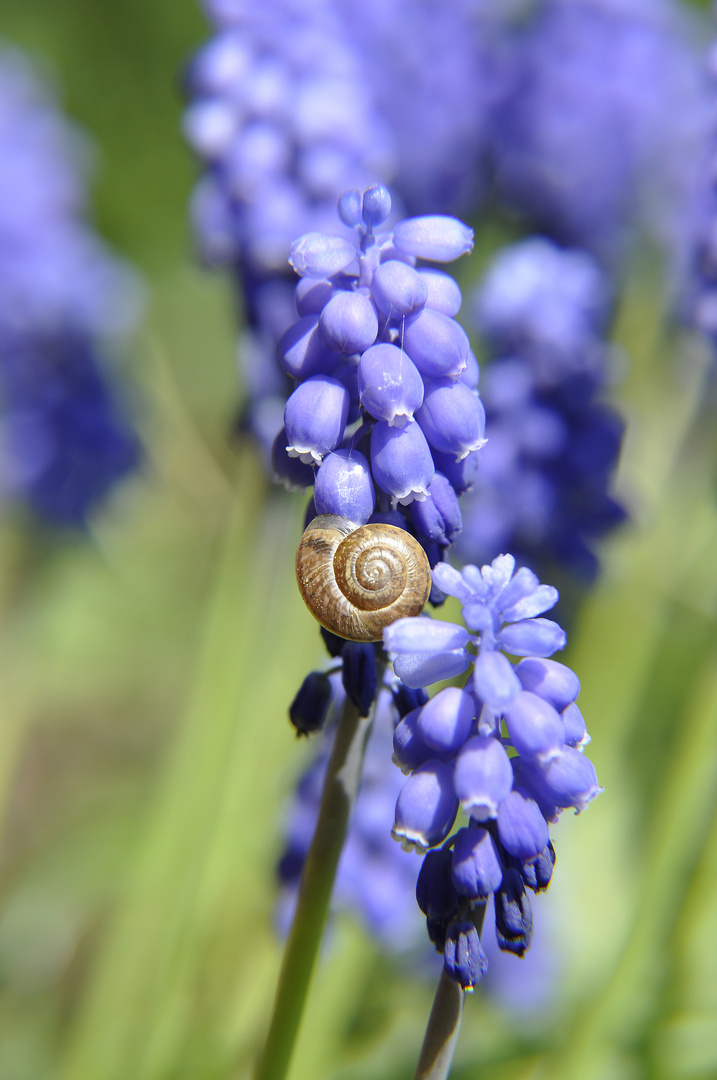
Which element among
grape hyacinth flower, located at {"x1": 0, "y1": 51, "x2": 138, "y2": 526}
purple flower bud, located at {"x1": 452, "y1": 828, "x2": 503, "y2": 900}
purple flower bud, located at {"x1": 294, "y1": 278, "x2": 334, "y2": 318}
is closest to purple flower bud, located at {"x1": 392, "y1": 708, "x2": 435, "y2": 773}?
purple flower bud, located at {"x1": 452, "y1": 828, "x2": 503, "y2": 900}

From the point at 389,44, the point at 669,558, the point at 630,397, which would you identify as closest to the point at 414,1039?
the point at 669,558

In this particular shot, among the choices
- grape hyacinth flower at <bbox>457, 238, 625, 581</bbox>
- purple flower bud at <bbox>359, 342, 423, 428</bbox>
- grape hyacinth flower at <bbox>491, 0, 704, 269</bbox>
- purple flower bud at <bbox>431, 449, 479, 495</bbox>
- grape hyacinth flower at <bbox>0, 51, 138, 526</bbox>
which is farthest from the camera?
grape hyacinth flower at <bbox>491, 0, 704, 269</bbox>

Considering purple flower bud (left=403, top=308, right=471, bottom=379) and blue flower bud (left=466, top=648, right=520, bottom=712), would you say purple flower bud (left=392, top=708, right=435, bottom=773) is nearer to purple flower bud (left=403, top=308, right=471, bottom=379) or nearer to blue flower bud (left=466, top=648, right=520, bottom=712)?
blue flower bud (left=466, top=648, right=520, bottom=712)

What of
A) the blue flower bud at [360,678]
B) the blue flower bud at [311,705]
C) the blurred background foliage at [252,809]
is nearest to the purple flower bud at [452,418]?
the blue flower bud at [360,678]

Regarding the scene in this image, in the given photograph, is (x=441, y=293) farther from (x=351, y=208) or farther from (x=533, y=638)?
(x=533, y=638)

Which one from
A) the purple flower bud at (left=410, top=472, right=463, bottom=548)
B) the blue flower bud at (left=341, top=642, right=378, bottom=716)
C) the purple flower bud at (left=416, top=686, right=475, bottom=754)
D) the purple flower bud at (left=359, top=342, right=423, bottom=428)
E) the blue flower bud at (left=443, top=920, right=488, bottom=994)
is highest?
the purple flower bud at (left=359, top=342, right=423, bottom=428)

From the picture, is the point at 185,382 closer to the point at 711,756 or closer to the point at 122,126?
the point at 122,126
